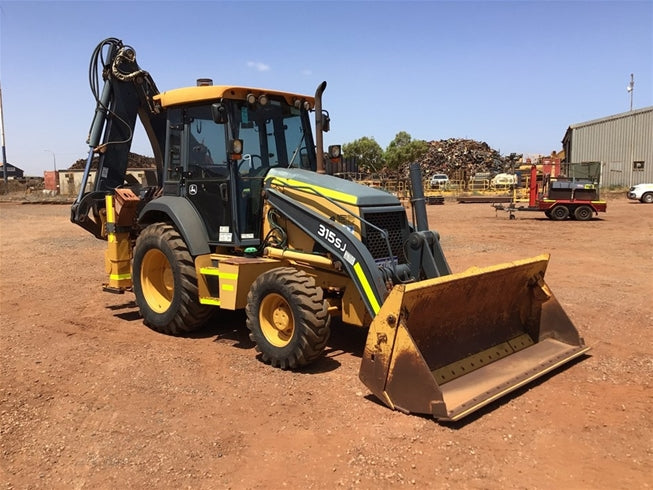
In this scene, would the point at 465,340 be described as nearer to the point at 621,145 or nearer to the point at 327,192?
the point at 327,192

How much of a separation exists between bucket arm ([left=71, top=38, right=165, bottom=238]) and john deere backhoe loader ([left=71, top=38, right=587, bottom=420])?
2.1 inches

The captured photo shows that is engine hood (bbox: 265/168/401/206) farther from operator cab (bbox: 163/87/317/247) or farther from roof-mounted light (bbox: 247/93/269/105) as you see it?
roof-mounted light (bbox: 247/93/269/105)

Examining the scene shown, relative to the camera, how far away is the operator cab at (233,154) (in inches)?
252

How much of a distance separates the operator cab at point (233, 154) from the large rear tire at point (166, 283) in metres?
0.46

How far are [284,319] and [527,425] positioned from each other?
2466mm

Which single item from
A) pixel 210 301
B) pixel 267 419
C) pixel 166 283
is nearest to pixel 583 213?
pixel 166 283

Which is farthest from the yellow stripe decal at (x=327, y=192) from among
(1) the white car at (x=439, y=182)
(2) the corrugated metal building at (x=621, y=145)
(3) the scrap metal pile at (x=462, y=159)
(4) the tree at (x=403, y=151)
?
(4) the tree at (x=403, y=151)

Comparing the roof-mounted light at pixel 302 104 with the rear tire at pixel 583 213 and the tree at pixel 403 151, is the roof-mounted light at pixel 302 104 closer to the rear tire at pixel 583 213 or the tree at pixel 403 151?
the rear tire at pixel 583 213

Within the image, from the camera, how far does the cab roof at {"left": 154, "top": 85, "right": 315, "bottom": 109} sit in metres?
6.26

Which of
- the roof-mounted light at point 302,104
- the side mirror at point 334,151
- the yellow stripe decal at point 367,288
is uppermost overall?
the roof-mounted light at point 302,104

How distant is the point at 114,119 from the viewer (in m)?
8.16

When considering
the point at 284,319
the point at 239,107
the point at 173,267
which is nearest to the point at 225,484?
the point at 284,319

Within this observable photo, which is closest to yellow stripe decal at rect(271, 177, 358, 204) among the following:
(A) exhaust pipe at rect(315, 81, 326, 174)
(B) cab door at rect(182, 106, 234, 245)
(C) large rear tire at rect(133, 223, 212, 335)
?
(A) exhaust pipe at rect(315, 81, 326, 174)

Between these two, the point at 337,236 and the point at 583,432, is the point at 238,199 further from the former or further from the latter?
the point at 583,432
